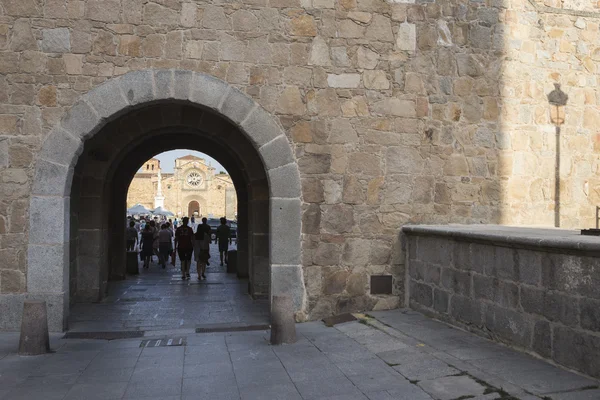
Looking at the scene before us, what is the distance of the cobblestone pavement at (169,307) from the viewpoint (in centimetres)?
692

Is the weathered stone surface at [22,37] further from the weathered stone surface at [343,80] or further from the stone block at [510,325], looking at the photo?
the stone block at [510,325]

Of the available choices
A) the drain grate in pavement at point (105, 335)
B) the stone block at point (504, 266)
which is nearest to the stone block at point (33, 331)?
the drain grate in pavement at point (105, 335)

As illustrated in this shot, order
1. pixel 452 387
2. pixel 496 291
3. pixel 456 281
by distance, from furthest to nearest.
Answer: pixel 456 281
pixel 496 291
pixel 452 387

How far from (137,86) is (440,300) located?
4261mm

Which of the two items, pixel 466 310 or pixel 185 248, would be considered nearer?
pixel 466 310

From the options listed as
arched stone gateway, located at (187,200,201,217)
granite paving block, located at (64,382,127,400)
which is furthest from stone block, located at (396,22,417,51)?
arched stone gateway, located at (187,200,201,217)

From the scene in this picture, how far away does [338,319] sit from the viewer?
6.50 m

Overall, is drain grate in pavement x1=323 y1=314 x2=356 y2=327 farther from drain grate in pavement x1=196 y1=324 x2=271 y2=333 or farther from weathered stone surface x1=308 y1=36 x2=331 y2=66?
weathered stone surface x1=308 y1=36 x2=331 y2=66

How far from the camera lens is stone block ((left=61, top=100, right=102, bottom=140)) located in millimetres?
6227

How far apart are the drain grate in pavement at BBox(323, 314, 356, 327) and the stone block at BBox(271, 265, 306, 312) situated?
0.36m

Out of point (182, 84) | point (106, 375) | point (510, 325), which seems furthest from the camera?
point (182, 84)

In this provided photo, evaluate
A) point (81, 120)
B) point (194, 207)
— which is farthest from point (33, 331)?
point (194, 207)

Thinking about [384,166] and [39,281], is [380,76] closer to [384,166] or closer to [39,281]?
[384,166]

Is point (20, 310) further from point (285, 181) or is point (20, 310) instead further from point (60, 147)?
point (285, 181)
